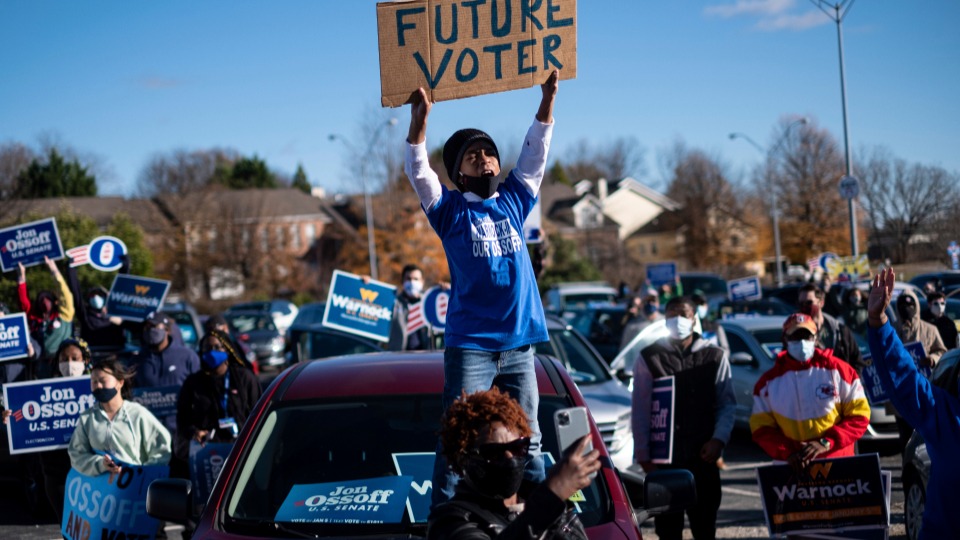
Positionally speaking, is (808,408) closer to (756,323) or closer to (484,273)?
(484,273)

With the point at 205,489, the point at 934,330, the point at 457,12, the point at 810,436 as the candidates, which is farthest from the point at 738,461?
the point at 457,12

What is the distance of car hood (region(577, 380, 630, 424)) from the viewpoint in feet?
31.0

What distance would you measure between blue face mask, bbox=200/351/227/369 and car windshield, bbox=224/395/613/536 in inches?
154

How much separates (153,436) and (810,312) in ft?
19.2

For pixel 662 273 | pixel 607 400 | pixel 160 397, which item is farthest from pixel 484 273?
pixel 662 273

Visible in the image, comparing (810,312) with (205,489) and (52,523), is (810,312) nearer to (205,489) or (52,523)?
(205,489)

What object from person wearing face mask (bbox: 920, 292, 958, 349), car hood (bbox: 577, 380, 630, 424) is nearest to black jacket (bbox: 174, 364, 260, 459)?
car hood (bbox: 577, 380, 630, 424)

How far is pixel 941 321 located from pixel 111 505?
9141 millimetres

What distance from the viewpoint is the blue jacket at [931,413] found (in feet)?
14.2

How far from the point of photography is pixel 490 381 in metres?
3.87

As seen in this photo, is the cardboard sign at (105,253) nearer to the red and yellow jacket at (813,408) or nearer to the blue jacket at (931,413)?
the red and yellow jacket at (813,408)

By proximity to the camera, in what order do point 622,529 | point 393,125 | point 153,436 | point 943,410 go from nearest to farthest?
point 622,529, point 943,410, point 153,436, point 393,125

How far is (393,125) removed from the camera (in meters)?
43.4

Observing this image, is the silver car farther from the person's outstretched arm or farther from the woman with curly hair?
the woman with curly hair
